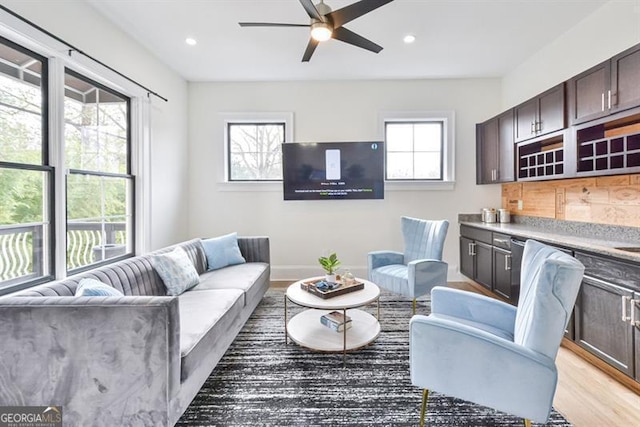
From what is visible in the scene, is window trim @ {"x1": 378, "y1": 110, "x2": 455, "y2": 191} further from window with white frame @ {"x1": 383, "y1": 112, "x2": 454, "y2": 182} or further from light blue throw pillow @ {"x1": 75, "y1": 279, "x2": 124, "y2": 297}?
light blue throw pillow @ {"x1": 75, "y1": 279, "x2": 124, "y2": 297}

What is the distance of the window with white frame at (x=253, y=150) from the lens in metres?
4.12

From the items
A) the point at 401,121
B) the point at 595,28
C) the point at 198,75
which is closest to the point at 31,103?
the point at 198,75

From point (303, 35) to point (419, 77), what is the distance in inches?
72.5

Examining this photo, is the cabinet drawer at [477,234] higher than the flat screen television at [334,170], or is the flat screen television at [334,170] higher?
the flat screen television at [334,170]

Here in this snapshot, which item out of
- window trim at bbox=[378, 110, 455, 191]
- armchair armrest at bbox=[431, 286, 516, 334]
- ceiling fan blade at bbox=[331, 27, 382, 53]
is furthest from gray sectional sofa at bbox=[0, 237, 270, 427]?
window trim at bbox=[378, 110, 455, 191]

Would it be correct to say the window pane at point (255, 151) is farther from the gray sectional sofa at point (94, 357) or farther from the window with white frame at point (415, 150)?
the gray sectional sofa at point (94, 357)

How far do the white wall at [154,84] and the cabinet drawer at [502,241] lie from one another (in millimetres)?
3817

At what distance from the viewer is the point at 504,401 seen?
1.25 meters

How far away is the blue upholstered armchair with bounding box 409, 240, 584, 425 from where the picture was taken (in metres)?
1.21

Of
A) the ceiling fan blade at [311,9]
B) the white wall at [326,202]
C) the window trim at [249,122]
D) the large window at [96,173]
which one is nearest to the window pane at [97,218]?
the large window at [96,173]

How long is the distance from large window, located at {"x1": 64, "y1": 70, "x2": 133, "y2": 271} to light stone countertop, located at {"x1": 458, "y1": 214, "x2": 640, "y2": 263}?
3.92 m

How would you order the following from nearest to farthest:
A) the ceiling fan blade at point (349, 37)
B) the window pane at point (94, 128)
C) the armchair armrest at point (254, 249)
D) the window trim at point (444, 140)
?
the ceiling fan blade at point (349, 37) < the window pane at point (94, 128) < the armchair armrest at point (254, 249) < the window trim at point (444, 140)

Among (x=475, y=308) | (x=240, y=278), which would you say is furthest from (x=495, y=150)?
(x=240, y=278)

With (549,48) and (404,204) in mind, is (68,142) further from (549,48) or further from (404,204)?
(549,48)
